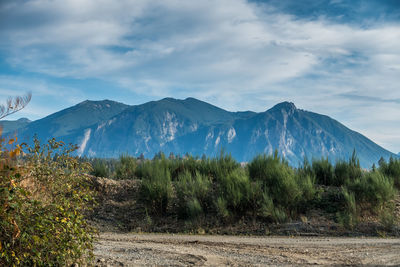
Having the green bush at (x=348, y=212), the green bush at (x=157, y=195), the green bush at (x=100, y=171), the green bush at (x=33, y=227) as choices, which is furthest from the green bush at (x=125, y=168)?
the green bush at (x=33, y=227)

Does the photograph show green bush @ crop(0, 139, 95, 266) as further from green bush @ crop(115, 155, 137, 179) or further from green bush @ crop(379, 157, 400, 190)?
green bush @ crop(379, 157, 400, 190)

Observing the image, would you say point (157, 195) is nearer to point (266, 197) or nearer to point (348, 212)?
point (266, 197)

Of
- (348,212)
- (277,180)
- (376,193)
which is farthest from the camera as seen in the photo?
(277,180)

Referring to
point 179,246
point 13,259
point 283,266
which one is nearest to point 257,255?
point 283,266

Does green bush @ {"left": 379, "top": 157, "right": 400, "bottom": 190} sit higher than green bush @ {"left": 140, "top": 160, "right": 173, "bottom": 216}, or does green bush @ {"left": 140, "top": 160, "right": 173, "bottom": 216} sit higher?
green bush @ {"left": 379, "top": 157, "right": 400, "bottom": 190}

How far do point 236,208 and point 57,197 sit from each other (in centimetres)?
656

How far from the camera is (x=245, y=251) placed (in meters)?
8.09

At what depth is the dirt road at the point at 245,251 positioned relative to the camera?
6.96 meters

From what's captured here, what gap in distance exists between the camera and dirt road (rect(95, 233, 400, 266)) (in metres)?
6.96

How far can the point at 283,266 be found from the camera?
265 inches

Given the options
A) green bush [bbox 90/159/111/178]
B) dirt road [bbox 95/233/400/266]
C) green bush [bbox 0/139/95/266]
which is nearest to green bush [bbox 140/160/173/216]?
dirt road [bbox 95/233/400/266]

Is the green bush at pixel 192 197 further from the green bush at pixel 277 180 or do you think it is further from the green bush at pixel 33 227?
the green bush at pixel 33 227

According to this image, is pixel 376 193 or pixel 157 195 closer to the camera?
pixel 376 193

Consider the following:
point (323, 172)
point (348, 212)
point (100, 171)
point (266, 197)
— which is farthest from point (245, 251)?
point (100, 171)
